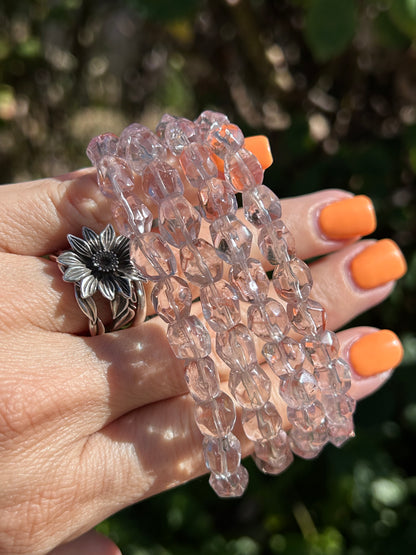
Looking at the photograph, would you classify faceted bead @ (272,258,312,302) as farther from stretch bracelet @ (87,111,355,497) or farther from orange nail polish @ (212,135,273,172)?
orange nail polish @ (212,135,273,172)

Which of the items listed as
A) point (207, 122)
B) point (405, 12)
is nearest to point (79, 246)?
point (207, 122)

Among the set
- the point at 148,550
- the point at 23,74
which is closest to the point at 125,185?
the point at 148,550

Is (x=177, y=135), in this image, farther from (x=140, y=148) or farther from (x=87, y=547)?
(x=87, y=547)

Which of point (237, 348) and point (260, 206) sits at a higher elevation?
point (260, 206)

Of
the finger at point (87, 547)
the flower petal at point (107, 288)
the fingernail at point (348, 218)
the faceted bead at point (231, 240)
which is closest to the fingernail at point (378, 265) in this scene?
the fingernail at point (348, 218)

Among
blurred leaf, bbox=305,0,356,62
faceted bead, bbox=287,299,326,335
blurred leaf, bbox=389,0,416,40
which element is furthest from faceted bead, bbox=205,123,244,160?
→ blurred leaf, bbox=305,0,356,62

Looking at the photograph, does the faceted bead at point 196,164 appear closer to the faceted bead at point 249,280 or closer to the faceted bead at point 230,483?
the faceted bead at point 249,280

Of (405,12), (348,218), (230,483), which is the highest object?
(405,12)
